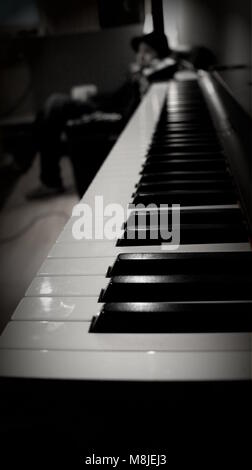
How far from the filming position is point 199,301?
68 cm

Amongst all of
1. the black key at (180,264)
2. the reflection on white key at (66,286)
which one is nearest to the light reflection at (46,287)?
the reflection on white key at (66,286)

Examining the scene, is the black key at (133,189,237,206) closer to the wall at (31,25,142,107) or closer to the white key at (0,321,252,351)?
the white key at (0,321,252,351)

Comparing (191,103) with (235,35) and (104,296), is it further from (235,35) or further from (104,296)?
(104,296)

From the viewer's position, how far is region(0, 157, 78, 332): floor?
2.29 metres

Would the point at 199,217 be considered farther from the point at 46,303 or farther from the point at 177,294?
the point at 46,303

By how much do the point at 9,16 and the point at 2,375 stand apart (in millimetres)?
5721

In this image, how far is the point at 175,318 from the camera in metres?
0.63

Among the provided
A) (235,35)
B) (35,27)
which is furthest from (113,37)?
(235,35)

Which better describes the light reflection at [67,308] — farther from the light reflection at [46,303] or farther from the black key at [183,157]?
the black key at [183,157]

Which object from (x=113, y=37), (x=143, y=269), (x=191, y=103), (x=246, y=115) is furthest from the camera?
(x=113, y=37)

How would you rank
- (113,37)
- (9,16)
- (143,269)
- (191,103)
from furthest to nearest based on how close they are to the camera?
(113,37) < (9,16) < (191,103) < (143,269)

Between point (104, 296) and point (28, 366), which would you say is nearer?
point (28, 366)

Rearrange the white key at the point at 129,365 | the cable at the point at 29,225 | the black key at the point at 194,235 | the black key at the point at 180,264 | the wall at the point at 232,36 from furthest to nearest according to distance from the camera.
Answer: the cable at the point at 29,225 < the wall at the point at 232,36 < the black key at the point at 194,235 < the black key at the point at 180,264 < the white key at the point at 129,365

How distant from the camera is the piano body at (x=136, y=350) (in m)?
0.53
